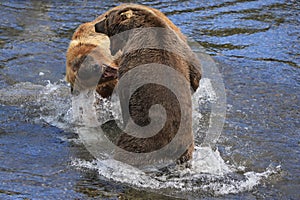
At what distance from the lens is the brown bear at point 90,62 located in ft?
18.7

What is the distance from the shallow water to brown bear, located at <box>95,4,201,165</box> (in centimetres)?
22

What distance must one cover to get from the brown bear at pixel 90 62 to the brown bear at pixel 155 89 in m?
0.75

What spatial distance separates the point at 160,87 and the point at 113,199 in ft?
2.90

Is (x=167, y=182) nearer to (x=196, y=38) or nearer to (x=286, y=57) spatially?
(x=286, y=57)

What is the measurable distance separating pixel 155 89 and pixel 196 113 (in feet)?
6.03

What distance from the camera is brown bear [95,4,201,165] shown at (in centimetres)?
453

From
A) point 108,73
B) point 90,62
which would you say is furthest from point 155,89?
point 90,62

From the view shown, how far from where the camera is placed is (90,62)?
231 inches

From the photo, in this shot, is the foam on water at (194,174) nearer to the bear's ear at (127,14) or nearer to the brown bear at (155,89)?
the brown bear at (155,89)

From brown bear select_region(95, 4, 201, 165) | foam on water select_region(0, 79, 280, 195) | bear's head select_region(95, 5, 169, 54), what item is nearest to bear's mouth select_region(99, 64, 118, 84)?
bear's head select_region(95, 5, 169, 54)

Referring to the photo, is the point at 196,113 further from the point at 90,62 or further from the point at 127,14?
the point at 127,14

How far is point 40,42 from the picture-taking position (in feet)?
28.3

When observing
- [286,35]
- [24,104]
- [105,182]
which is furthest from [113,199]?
[286,35]

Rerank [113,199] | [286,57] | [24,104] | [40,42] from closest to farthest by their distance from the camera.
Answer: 1. [113,199]
2. [24,104]
3. [286,57]
4. [40,42]
